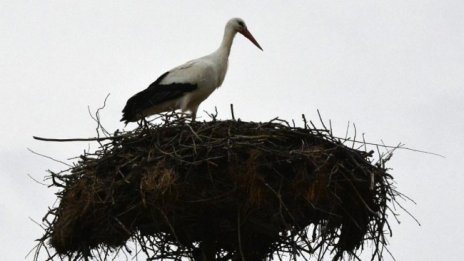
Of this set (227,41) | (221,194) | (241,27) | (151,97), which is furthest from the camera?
(241,27)

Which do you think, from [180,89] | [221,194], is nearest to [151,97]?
[180,89]

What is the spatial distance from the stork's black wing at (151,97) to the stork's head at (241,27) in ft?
3.73

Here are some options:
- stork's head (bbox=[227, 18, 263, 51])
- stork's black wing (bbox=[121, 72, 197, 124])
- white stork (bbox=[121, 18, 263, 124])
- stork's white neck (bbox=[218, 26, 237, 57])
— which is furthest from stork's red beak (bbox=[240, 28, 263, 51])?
stork's black wing (bbox=[121, 72, 197, 124])

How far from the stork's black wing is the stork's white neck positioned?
0.67 metres

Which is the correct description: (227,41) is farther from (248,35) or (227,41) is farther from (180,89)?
(180,89)

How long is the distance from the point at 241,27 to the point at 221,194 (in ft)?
12.3

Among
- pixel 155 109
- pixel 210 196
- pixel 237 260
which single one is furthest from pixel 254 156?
pixel 155 109

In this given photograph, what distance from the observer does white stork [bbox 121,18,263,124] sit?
9.30 meters

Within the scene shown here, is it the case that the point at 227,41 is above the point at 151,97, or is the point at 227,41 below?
above

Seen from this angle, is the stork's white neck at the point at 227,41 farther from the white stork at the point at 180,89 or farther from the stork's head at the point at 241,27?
the white stork at the point at 180,89

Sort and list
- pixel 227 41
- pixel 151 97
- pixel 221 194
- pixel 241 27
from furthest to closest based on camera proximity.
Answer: pixel 241 27
pixel 227 41
pixel 151 97
pixel 221 194

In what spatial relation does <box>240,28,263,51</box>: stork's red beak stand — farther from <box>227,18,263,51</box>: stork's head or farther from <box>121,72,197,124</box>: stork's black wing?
<box>121,72,197,124</box>: stork's black wing

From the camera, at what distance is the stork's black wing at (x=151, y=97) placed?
9.27 m

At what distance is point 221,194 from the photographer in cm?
679
